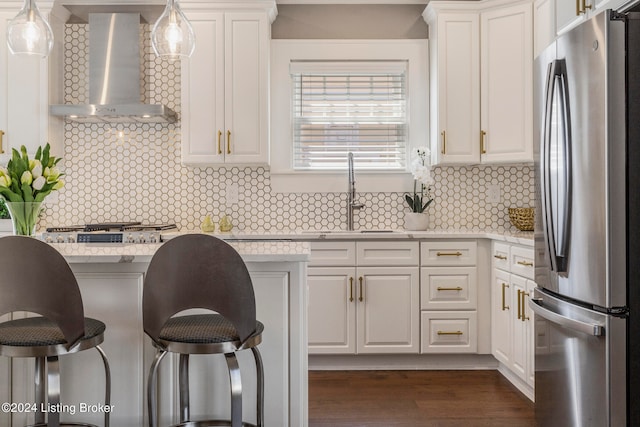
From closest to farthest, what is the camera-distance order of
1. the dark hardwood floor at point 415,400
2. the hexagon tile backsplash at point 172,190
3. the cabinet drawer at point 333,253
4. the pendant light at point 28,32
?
the pendant light at point 28,32, the dark hardwood floor at point 415,400, the cabinet drawer at point 333,253, the hexagon tile backsplash at point 172,190

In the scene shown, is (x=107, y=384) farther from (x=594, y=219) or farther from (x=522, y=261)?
(x=522, y=261)

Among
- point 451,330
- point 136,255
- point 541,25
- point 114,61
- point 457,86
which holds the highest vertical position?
point 541,25

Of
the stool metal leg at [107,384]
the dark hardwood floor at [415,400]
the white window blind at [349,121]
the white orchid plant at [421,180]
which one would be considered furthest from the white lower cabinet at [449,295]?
the stool metal leg at [107,384]

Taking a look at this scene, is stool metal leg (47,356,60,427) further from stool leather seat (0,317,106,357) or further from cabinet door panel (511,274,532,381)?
cabinet door panel (511,274,532,381)

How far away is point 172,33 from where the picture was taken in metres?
2.15

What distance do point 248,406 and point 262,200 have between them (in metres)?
2.34

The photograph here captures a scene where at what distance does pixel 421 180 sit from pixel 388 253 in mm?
663

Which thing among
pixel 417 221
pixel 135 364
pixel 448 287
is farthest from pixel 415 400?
pixel 135 364

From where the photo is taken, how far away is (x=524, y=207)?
422 cm

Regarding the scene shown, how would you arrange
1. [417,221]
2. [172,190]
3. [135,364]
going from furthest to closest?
[172,190], [417,221], [135,364]

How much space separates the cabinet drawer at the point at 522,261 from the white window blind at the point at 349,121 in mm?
1344

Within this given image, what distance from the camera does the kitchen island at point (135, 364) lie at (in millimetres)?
2127

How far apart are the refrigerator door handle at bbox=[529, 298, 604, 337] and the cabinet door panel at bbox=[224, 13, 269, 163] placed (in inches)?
90.1

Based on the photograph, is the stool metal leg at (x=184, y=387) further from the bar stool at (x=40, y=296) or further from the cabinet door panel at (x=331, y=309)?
the cabinet door panel at (x=331, y=309)
